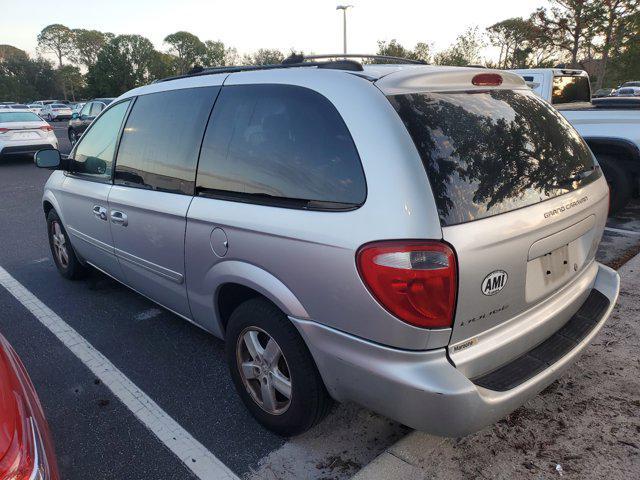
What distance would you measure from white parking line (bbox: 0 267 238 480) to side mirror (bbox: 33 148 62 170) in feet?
4.08

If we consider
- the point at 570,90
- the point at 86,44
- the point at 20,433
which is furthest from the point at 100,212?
the point at 86,44

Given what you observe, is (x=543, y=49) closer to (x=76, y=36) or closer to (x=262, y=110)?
(x=262, y=110)

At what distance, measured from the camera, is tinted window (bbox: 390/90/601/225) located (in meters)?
1.91

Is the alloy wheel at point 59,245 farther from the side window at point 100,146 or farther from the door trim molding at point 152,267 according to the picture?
the door trim molding at point 152,267

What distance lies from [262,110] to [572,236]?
1.63 metres

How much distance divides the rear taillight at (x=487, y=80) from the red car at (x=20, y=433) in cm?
225

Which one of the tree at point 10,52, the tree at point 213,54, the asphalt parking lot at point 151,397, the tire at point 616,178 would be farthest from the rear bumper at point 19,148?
the tree at point 10,52

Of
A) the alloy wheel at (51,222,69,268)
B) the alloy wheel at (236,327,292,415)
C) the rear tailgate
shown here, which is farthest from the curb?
the alloy wheel at (51,222,69,268)

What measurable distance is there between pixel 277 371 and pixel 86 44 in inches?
4489

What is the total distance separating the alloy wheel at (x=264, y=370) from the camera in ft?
7.95

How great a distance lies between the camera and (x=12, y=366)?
1.80 m

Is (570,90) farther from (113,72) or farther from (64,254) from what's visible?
(113,72)

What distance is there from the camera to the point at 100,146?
3848mm

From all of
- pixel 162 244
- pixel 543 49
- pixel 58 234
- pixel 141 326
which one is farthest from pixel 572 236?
pixel 543 49
